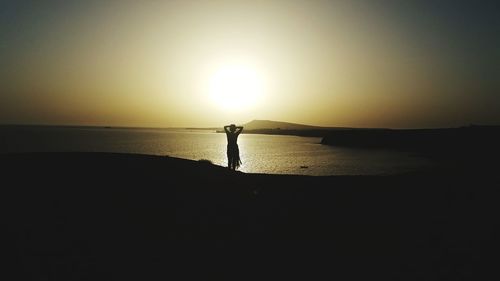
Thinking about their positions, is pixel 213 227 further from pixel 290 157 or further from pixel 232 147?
pixel 290 157

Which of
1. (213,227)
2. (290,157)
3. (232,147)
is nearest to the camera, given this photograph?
(213,227)

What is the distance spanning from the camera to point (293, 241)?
24.3 ft

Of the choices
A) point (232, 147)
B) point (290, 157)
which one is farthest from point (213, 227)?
point (290, 157)

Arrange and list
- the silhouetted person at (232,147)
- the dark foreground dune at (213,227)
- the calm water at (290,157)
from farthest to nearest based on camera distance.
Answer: the calm water at (290,157)
the silhouetted person at (232,147)
the dark foreground dune at (213,227)

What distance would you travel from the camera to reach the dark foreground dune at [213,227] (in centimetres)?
589

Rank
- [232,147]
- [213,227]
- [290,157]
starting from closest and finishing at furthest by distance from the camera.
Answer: [213,227], [232,147], [290,157]

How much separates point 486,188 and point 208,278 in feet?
48.0

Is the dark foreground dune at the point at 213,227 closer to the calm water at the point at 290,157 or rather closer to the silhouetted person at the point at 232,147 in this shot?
the silhouetted person at the point at 232,147

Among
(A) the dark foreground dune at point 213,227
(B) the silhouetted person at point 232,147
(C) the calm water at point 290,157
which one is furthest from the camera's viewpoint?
(C) the calm water at point 290,157

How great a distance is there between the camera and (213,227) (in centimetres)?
804

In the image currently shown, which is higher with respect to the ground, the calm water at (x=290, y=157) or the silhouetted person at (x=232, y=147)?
the silhouetted person at (x=232, y=147)

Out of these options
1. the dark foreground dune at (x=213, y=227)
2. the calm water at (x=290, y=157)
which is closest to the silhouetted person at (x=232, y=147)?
the dark foreground dune at (x=213, y=227)

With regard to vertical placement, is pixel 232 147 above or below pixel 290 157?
above

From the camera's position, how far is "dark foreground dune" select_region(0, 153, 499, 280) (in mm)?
5895
